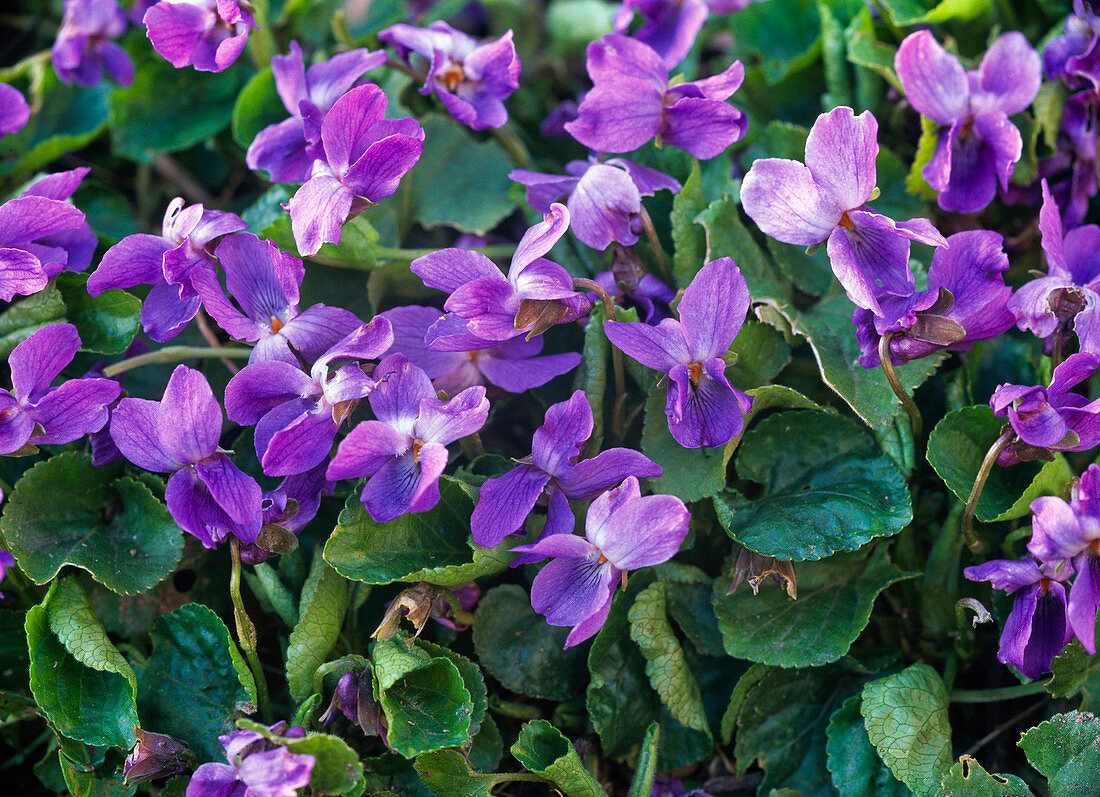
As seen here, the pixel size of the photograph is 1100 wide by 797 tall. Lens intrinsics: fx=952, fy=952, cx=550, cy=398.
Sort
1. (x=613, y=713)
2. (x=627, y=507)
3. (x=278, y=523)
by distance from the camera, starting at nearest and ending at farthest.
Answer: (x=627, y=507) < (x=278, y=523) < (x=613, y=713)

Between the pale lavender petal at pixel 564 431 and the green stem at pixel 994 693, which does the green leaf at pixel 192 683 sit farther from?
the green stem at pixel 994 693

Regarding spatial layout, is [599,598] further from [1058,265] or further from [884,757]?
[1058,265]

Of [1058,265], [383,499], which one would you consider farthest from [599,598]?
[1058,265]

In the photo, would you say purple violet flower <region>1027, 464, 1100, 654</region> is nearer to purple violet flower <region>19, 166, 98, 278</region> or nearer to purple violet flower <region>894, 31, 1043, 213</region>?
purple violet flower <region>894, 31, 1043, 213</region>

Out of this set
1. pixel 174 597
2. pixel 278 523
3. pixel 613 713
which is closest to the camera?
pixel 278 523

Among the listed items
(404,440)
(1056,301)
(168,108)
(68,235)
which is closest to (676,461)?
(404,440)

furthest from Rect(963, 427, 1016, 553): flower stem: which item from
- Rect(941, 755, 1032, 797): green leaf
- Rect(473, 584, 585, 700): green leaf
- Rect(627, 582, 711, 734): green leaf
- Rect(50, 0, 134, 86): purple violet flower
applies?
Rect(50, 0, 134, 86): purple violet flower

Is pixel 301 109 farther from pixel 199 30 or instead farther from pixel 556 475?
pixel 556 475
